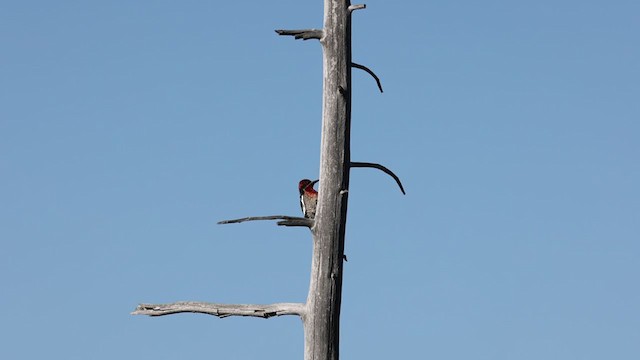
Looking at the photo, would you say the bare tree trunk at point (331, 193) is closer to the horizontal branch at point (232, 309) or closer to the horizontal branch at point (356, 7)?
the horizontal branch at point (356, 7)

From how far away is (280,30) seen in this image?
10.0 metres

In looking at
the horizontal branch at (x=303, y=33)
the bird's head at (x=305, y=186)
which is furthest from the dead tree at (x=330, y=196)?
the bird's head at (x=305, y=186)

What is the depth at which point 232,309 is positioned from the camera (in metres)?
10.2

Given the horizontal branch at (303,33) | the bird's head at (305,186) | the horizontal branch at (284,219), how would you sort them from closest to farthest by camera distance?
the horizontal branch at (284,219), the horizontal branch at (303,33), the bird's head at (305,186)

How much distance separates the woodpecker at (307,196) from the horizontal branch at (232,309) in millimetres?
1278

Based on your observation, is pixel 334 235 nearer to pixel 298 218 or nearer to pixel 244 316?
pixel 298 218

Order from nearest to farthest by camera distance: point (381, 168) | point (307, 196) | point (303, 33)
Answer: point (303, 33) < point (381, 168) < point (307, 196)

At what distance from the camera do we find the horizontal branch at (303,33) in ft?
33.0

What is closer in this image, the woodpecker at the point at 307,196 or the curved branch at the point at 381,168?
the curved branch at the point at 381,168

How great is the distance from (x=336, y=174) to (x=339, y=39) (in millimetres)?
1377

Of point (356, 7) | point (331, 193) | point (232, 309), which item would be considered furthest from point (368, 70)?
point (232, 309)

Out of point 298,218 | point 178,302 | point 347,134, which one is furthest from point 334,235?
point 178,302

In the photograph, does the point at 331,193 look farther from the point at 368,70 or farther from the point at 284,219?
the point at 368,70

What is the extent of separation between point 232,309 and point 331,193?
159cm
